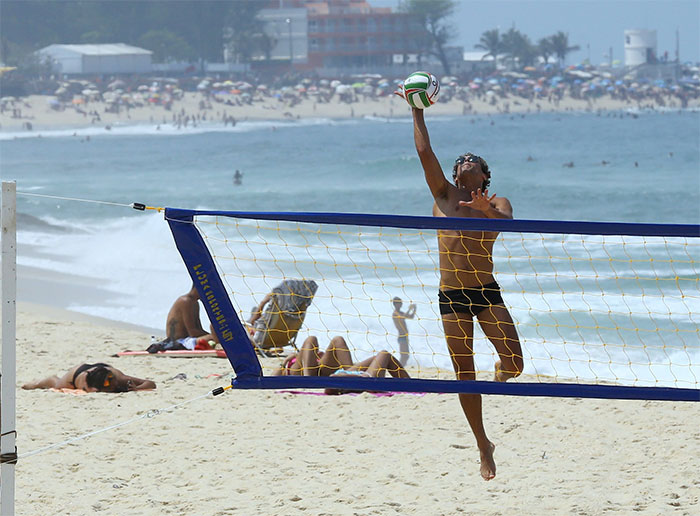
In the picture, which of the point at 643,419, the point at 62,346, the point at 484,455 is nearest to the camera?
the point at 484,455

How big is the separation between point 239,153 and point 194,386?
50.8 metres

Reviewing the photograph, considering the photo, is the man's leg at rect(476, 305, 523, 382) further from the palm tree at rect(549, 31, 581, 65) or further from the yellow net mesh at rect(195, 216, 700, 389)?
the palm tree at rect(549, 31, 581, 65)

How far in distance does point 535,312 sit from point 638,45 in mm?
154120

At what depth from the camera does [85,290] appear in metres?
14.4

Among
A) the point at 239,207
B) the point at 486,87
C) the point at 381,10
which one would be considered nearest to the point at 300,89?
the point at 486,87

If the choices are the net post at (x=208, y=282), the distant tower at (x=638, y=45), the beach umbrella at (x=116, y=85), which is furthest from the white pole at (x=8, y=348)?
the distant tower at (x=638, y=45)

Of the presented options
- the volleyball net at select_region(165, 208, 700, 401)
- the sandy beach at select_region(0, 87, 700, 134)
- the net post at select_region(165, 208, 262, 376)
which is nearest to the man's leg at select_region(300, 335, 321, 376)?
the volleyball net at select_region(165, 208, 700, 401)

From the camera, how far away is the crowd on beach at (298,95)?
87.3 m

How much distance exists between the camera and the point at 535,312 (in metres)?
12.1

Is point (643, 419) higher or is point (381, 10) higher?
point (381, 10)

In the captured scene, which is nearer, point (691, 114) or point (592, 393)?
point (592, 393)

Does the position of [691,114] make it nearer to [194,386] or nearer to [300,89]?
[300,89]

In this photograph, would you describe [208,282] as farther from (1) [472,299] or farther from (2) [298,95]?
(2) [298,95]

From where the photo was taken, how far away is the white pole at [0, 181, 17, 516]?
431 cm
